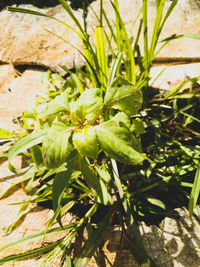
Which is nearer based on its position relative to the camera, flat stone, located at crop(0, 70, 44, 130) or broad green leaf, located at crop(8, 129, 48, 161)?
broad green leaf, located at crop(8, 129, 48, 161)

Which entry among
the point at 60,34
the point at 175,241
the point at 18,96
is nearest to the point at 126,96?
the point at 175,241

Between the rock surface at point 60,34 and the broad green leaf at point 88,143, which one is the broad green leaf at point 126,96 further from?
the rock surface at point 60,34

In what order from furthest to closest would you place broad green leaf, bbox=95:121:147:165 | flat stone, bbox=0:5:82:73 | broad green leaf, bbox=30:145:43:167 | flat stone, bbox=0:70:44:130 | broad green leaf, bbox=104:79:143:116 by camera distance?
1. flat stone, bbox=0:5:82:73
2. flat stone, bbox=0:70:44:130
3. broad green leaf, bbox=30:145:43:167
4. broad green leaf, bbox=104:79:143:116
5. broad green leaf, bbox=95:121:147:165

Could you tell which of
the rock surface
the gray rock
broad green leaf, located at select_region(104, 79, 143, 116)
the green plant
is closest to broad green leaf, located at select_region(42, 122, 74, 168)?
the green plant

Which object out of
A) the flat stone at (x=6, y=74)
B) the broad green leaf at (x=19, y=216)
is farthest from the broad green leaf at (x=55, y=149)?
the flat stone at (x=6, y=74)

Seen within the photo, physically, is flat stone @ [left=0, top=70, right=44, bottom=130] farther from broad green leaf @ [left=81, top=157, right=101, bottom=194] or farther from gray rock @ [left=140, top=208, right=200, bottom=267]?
gray rock @ [left=140, top=208, right=200, bottom=267]

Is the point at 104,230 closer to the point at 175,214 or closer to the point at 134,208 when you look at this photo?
the point at 134,208
